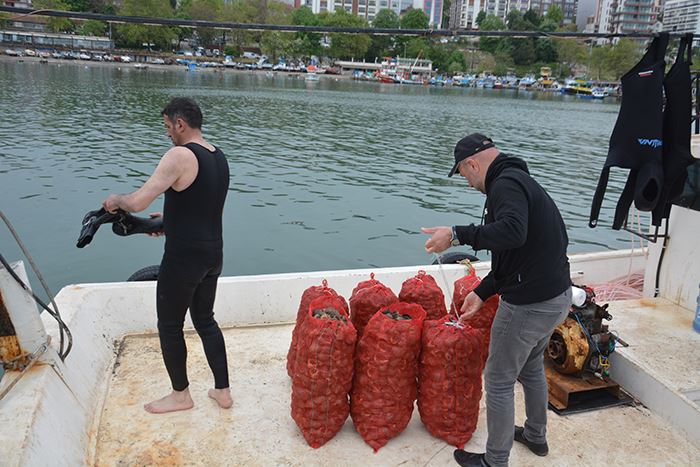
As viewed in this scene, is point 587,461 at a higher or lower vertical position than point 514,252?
lower

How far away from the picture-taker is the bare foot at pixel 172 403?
11.5 ft

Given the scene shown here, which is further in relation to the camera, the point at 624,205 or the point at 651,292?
the point at 651,292

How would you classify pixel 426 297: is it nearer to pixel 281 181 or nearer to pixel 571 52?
pixel 281 181

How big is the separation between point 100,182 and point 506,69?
132584 millimetres

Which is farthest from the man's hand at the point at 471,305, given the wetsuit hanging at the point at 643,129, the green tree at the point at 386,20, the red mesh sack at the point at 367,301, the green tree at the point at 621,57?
the green tree at the point at 386,20

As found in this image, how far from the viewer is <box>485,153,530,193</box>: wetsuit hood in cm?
269

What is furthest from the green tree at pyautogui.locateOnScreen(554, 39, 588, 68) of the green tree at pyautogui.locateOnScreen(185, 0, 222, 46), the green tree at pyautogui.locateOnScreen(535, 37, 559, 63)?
the green tree at pyautogui.locateOnScreen(185, 0, 222, 46)

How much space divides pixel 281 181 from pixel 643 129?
13647mm

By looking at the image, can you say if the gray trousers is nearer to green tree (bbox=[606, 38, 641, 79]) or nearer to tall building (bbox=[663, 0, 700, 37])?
tall building (bbox=[663, 0, 700, 37])

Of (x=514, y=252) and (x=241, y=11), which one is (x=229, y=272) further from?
(x=241, y=11)

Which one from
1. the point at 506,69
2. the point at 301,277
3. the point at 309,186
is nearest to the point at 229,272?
the point at 301,277

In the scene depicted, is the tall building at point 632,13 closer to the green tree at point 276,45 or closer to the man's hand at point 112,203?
the green tree at point 276,45

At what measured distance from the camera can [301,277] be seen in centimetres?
499

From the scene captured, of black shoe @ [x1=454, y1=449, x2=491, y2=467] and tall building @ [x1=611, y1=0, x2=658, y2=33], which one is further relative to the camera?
tall building @ [x1=611, y1=0, x2=658, y2=33]
